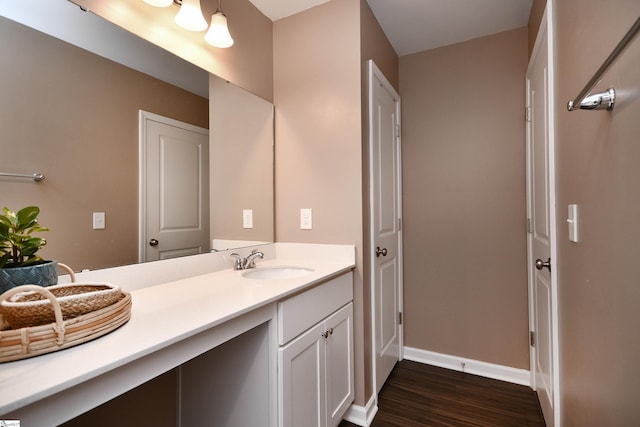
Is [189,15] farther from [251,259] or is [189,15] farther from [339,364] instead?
[339,364]

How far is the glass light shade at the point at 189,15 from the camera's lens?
1321 mm

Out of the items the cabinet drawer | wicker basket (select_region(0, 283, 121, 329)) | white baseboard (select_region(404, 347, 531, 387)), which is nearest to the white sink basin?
the cabinet drawer

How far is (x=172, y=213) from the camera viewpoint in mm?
1399

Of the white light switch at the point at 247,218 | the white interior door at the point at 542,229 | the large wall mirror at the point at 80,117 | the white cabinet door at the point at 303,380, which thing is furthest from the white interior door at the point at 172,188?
the white interior door at the point at 542,229

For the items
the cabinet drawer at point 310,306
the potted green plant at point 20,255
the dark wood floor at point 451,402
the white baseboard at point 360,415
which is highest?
the potted green plant at point 20,255

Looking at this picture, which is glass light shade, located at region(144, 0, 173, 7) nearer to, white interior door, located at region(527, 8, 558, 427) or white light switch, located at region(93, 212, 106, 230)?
white light switch, located at region(93, 212, 106, 230)

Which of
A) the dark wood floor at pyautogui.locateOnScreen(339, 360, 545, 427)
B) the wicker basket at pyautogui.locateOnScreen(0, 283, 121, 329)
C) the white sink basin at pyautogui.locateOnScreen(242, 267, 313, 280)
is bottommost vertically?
the dark wood floor at pyautogui.locateOnScreen(339, 360, 545, 427)

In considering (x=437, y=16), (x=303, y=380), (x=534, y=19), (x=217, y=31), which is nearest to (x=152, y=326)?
(x=303, y=380)

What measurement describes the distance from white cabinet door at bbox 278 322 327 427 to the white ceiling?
1893 mm

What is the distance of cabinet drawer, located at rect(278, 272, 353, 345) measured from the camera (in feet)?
3.77

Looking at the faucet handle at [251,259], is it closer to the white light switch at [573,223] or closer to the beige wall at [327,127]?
the beige wall at [327,127]

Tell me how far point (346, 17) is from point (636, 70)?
4.85 feet

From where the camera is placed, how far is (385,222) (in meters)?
2.08

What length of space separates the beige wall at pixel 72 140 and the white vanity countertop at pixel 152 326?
11.1 inches
